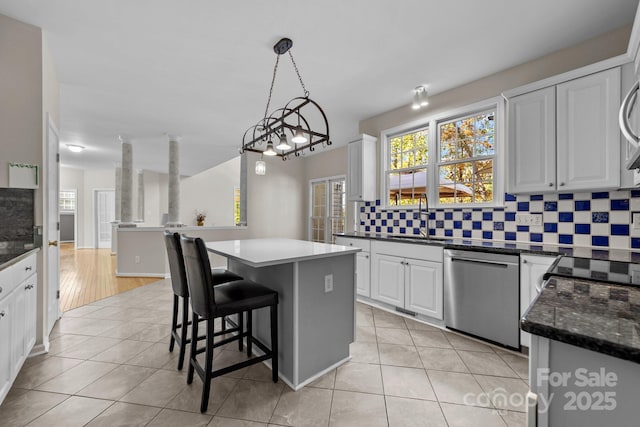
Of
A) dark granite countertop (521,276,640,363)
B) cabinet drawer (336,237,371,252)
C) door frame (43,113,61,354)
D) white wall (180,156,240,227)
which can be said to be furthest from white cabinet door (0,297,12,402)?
white wall (180,156,240,227)

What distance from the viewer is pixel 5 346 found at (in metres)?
1.57

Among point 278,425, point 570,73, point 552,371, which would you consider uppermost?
point 570,73

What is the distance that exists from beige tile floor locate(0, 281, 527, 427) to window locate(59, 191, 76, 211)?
27.9 ft

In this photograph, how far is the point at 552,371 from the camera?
2.10 feet

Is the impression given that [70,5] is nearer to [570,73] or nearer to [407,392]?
[407,392]

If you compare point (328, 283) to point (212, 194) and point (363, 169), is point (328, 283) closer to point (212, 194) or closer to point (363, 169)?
point (363, 169)

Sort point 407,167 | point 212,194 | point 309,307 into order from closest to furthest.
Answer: point 309,307, point 407,167, point 212,194

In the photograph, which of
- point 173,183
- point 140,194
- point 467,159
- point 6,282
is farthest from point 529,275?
point 140,194

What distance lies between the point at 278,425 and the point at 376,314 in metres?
1.88

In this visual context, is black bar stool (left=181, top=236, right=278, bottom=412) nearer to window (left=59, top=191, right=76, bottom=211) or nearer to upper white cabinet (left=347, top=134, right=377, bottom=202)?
upper white cabinet (left=347, top=134, right=377, bottom=202)

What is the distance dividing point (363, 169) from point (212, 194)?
6.81m

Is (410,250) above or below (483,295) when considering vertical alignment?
above

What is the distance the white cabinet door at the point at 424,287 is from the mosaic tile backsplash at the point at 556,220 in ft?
2.24

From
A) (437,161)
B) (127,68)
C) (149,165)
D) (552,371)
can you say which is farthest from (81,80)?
(149,165)
